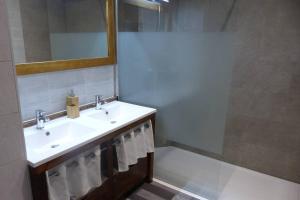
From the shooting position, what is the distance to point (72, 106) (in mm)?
1749

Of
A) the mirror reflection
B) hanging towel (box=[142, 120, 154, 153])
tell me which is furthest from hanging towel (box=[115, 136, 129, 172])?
the mirror reflection

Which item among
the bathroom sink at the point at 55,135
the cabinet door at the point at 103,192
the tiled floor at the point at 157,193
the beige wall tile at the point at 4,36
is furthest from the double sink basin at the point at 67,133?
the tiled floor at the point at 157,193

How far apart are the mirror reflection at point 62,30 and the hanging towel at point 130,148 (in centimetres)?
80

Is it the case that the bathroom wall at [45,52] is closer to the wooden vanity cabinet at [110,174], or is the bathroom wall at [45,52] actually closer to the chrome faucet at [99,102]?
the chrome faucet at [99,102]

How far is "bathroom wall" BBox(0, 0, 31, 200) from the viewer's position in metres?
0.98

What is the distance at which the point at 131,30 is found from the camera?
211cm

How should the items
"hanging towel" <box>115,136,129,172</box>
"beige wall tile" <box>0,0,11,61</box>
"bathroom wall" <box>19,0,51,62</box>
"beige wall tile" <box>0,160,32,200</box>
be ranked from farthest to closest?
"hanging towel" <box>115,136,129,172</box>
"bathroom wall" <box>19,0,51,62</box>
"beige wall tile" <box>0,160,32,200</box>
"beige wall tile" <box>0,0,11,61</box>

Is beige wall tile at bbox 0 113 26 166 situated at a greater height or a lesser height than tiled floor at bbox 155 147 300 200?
greater

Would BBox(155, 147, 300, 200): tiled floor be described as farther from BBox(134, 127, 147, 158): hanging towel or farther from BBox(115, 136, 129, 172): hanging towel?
BBox(115, 136, 129, 172): hanging towel

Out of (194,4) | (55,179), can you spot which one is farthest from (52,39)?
(194,4)

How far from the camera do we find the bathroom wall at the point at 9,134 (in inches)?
38.6

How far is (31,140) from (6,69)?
0.60m

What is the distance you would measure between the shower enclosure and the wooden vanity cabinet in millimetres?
236

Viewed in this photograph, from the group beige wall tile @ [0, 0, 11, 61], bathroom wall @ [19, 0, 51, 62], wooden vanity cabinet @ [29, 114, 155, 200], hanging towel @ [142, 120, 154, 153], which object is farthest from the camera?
hanging towel @ [142, 120, 154, 153]
